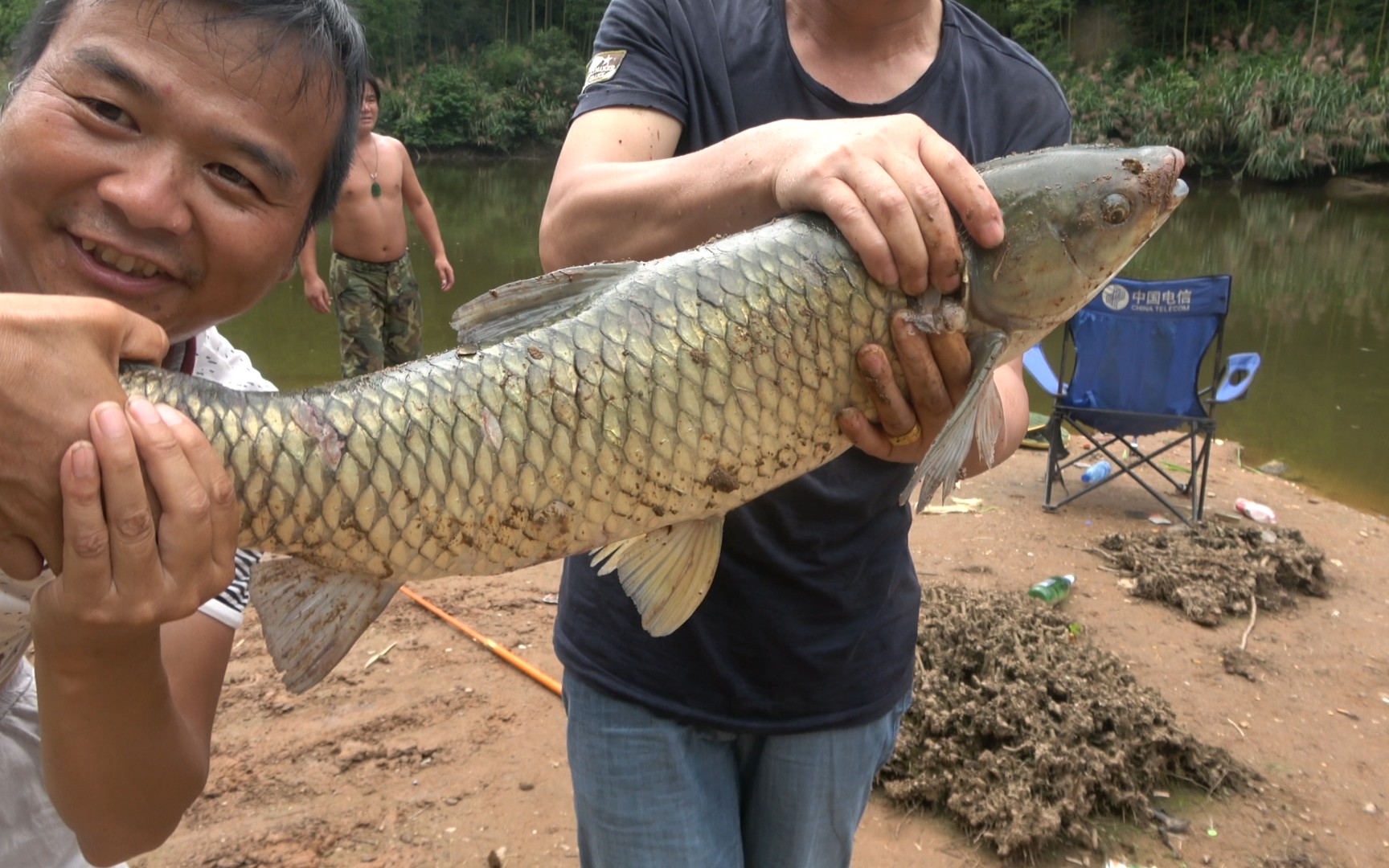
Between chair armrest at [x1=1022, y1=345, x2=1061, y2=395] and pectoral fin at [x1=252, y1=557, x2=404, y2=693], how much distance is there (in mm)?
5052

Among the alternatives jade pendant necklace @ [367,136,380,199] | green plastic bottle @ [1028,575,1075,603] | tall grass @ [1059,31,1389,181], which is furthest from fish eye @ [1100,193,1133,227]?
tall grass @ [1059,31,1389,181]

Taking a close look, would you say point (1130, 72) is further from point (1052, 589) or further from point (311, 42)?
point (311, 42)

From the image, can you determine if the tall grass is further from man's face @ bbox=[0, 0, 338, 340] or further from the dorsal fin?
man's face @ bbox=[0, 0, 338, 340]

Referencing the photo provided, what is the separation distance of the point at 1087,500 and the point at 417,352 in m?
4.46

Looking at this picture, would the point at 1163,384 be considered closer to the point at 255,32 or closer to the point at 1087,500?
the point at 1087,500

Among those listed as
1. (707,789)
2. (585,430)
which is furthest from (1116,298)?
(585,430)

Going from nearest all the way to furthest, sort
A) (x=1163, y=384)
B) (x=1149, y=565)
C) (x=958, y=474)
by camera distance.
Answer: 1. (x=958, y=474)
2. (x=1149, y=565)
3. (x=1163, y=384)

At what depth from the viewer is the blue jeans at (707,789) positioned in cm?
163

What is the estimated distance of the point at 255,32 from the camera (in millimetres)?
1303

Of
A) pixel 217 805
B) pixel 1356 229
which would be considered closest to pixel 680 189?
pixel 217 805

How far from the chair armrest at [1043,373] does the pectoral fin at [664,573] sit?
4.76 meters

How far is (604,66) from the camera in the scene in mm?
1618

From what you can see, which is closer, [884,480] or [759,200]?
[759,200]

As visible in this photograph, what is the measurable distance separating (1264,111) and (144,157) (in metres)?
28.1
